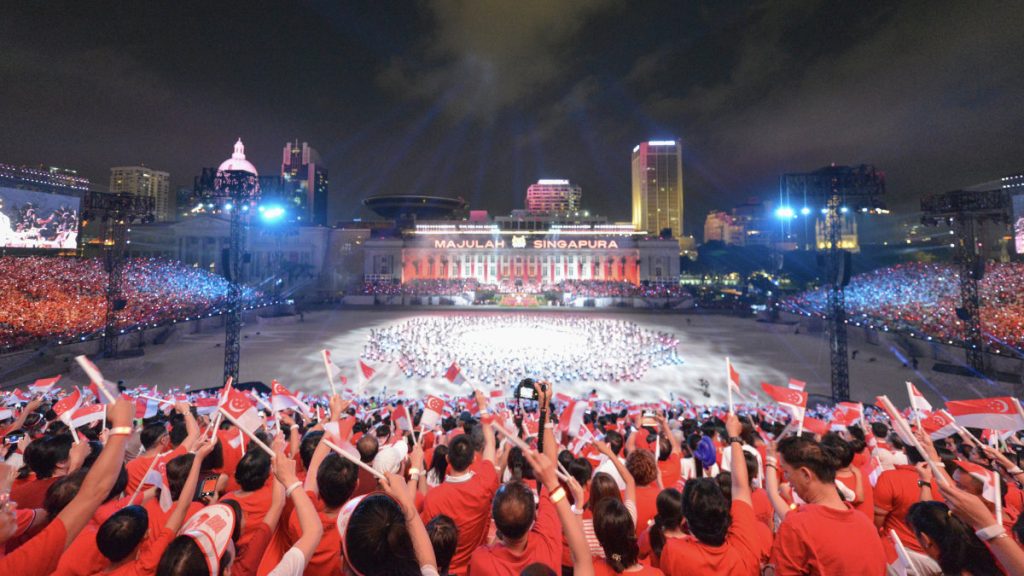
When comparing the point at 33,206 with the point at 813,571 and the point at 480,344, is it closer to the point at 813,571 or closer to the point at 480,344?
the point at 480,344

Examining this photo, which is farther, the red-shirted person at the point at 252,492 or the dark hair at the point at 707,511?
the red-shirted person at the point at 252,492

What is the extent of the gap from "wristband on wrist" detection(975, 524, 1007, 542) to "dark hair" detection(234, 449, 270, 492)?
16.9 feet

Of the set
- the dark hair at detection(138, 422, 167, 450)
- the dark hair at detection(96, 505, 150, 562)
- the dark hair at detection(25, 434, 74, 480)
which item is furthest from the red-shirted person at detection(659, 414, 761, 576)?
the dark hair at detection(138, 422, 167, 450)

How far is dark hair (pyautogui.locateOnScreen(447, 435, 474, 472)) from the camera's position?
13.4 ft

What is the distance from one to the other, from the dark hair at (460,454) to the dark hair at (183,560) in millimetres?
2170

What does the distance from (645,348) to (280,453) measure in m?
26.8

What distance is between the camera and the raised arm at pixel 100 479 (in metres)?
2.86

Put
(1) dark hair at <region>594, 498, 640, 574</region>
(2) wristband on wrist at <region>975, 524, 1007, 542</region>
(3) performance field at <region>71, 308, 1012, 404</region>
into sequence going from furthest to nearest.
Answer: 1. (3) performance field at <region>71, 308, 1012, 404</region>
2. (1) dark hair at <region>594, 498, 640, 574</region>
3. (2) wristband on wrist at <region>975, 524, 1007, 542</region>

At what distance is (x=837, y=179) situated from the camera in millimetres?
18031

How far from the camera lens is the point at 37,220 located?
42.8 metres

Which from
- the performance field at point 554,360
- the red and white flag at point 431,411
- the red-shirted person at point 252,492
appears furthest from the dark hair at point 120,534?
the performance field at point 554,360

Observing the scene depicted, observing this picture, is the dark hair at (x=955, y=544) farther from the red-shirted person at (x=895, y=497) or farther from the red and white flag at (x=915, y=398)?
the red and white flag at (x=915, y=398)

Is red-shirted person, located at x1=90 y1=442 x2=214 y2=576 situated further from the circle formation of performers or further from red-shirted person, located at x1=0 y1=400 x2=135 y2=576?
the circle formation of performers

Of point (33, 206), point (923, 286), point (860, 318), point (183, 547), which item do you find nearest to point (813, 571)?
point (183, 547)
